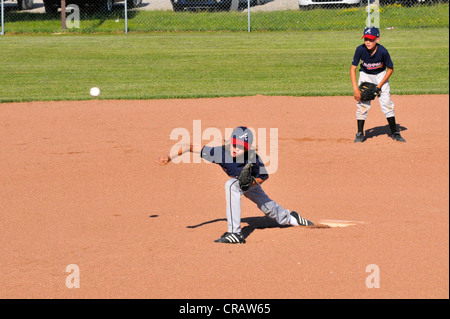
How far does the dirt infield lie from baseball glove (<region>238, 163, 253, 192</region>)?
0.69 meters

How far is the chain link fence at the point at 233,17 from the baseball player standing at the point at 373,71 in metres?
13.3

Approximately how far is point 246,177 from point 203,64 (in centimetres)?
1409

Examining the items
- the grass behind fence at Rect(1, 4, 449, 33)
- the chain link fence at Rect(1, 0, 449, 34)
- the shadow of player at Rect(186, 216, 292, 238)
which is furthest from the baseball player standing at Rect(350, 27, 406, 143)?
the grass behind fence at Rect(1, 4, 449, 33)

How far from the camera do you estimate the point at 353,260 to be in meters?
6.68

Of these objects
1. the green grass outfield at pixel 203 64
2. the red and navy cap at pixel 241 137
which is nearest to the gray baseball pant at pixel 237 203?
the red and navy cap at pixel 241 137

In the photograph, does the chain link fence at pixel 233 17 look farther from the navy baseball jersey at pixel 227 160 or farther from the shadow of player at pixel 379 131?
the navy baseball jersey at pixel 227 160

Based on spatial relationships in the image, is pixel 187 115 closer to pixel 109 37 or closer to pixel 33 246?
pixel 33 246

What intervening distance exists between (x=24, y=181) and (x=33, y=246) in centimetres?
282

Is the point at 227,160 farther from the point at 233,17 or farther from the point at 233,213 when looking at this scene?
the point at 233,17

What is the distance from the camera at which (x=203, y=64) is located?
20797mm

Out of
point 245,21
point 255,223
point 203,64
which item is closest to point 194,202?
point 255,223

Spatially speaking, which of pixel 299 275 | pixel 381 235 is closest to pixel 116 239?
pixel 299 275

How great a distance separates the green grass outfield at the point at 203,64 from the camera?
17.1m

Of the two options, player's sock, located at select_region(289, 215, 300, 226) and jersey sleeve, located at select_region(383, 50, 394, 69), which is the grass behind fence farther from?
player's sock, located at select_region(289, 215, 300, 226)
